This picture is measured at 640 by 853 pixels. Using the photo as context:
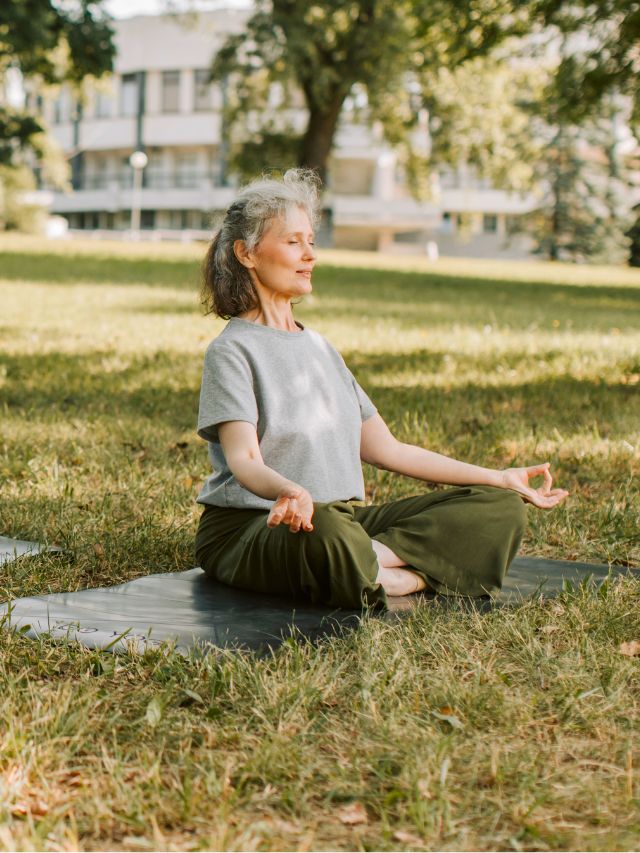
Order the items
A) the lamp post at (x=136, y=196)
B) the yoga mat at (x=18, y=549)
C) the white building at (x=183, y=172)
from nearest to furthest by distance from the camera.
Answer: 1. the yoga mat at (x=18, y=549)
2. the lamp post at (x=136, y=196)
3. the white building at (x=183, y=172)

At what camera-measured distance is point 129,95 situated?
6569cm

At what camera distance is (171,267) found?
22516mm

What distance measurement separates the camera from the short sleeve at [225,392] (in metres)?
3.45

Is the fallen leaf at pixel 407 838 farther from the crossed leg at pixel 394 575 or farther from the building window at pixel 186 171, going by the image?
the building window at pixel 186 171

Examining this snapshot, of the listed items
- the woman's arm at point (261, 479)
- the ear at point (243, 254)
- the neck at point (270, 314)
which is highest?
the ear at point (243, 254)

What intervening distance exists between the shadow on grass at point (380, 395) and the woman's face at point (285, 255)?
2.69 meters

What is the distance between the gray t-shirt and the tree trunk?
72.7 ft

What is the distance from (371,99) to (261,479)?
23.3 m

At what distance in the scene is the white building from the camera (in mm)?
61875

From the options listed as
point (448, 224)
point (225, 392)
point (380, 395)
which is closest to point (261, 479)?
point (225, 392)

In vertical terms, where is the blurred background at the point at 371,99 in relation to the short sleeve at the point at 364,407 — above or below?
above

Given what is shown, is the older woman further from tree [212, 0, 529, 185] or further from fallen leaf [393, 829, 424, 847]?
tree [212, 0, 529, 185]

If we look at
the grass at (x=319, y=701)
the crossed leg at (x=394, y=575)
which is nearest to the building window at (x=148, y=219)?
the grass at (x=319, y=701)

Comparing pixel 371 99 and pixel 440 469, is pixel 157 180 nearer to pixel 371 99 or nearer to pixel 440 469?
pixel 371 99
